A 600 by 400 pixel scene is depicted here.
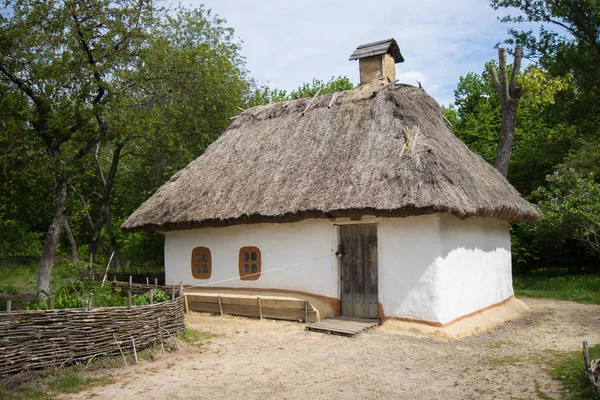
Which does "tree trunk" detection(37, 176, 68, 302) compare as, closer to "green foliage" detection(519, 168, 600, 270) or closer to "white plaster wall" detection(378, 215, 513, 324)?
"white plaster wall" detection(378, 215, 513, 324)

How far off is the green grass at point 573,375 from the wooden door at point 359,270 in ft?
12.6

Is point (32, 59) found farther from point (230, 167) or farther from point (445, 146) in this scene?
point (445, 146)

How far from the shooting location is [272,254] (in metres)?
11.8

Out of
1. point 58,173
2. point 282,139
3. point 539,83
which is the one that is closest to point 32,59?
point 58,173

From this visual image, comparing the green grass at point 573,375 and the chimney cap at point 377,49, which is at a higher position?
the chimney cap at point 377,49

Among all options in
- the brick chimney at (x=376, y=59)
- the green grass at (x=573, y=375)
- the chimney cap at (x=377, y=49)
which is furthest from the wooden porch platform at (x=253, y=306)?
the chimney cap at (x=377, y=49)

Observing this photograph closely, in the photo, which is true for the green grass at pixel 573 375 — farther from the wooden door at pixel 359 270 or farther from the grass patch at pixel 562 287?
the grass patch at pixel 562 287

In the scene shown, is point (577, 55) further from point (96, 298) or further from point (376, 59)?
point (96, 298)

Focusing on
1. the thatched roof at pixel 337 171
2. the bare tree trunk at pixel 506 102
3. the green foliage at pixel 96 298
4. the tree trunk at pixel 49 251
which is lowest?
the green foliage at pixel 96 298

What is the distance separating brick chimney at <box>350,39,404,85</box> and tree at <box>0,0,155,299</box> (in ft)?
20.5

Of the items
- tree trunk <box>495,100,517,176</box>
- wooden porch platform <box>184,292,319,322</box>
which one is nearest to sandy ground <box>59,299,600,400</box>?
wooden porch platform <box>184,292,319,322</box>

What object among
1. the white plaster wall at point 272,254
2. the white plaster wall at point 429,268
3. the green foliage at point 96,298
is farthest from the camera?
the white plaster wall at point 272,254

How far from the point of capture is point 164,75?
12711 mm

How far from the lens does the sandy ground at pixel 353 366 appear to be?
247 inches
